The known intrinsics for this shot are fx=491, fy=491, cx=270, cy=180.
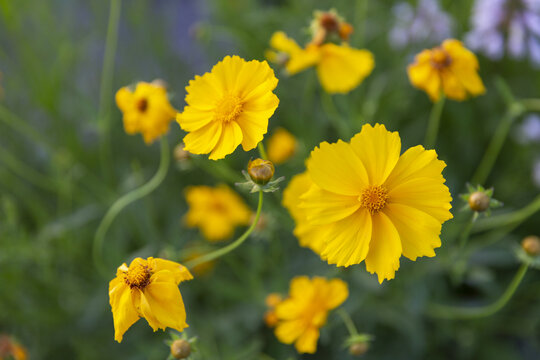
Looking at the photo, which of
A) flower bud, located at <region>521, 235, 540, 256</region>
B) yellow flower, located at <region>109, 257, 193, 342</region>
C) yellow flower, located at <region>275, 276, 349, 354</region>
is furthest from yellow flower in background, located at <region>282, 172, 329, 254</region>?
flower bud, located at <region>521, 235, 540, 256</region>

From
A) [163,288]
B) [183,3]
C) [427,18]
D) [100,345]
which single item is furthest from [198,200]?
[183,3]

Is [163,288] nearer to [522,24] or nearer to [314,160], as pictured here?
[314,160]

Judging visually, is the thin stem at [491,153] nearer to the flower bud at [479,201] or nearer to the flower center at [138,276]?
the flower bud at [479,201]

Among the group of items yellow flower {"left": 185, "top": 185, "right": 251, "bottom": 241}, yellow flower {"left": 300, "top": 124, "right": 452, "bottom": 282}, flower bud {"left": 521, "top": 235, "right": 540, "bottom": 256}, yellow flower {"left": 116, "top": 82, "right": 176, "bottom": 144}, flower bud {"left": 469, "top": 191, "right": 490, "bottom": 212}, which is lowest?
flower bud {"left": 521, "top": 235, "right": 540, "bottom": 256}

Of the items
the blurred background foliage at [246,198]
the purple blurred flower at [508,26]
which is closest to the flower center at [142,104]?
the blurred background foliage at [246,198]

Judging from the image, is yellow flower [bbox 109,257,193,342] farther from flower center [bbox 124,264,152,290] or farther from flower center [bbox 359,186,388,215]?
flower center [bbox 359,186,388,215]

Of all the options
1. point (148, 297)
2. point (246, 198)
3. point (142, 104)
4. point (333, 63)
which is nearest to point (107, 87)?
point (246, 198)
